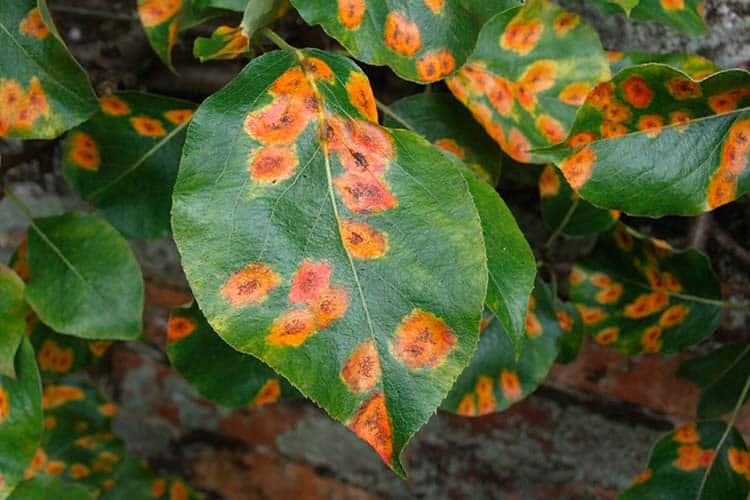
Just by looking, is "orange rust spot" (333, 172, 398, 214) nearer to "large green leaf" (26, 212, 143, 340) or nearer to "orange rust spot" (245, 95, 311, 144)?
"orange rust spot" (245, 95, 311, 144)

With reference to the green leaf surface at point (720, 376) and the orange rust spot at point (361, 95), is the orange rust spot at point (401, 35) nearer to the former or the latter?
the orange rust spot at point (361, 95)

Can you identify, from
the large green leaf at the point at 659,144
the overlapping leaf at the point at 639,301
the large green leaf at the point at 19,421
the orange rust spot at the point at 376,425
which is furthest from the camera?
the overlapping leaf at the point at 639,301

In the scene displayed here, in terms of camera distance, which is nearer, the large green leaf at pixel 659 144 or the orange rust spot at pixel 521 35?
the large green leaf at pixel 659 144

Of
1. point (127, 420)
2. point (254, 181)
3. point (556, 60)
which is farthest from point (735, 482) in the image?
point (127, 420)

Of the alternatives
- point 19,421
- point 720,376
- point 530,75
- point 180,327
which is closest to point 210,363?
point 180,327

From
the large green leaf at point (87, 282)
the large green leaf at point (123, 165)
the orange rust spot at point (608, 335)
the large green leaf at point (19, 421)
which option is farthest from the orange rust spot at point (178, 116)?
the orange rust spot at point (608, 335)

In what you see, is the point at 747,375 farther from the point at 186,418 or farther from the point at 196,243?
the point at 186,418
